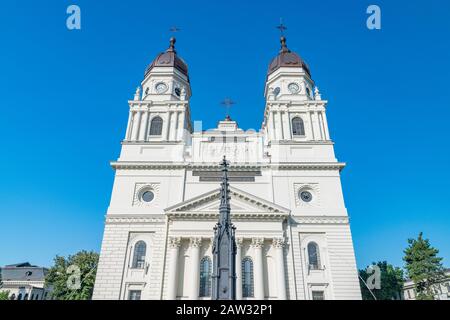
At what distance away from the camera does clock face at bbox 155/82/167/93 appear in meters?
38.9

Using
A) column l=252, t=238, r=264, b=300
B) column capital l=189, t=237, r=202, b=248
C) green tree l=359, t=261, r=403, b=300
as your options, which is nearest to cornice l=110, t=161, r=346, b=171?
column capital l=189, t=237, r=202, b=248

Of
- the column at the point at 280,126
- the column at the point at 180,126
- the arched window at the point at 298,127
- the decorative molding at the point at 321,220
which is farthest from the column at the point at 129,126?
the decorative molding at the point at 321,220

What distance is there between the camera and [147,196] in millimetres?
31469

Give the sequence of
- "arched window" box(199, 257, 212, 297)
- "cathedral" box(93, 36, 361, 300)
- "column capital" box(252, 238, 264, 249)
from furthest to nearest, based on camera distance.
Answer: "column capital" box(252, 238, 264, 249) → "cathedral" box(93, 36, 361, 300) → "arched window" box(199, 257, 212, 297)

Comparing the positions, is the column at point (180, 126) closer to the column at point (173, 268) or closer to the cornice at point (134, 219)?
the cornice at point (134, 219)

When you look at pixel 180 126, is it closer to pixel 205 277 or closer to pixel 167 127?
pixel 167 127

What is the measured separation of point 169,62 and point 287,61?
1572cm

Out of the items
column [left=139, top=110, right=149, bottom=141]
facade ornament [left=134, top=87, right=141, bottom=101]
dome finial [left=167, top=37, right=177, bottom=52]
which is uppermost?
dome finial [left=167, top=37, right=177, bottom=52]

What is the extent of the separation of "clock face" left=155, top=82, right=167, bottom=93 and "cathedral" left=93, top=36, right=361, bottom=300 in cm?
13

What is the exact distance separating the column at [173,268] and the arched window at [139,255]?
2951 millimetres

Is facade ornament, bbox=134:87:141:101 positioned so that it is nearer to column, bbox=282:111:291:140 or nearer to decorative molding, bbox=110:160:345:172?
decorative molding, bbox=110:160:345:172

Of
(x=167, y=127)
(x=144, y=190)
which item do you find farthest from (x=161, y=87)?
(x=144, y=190)
